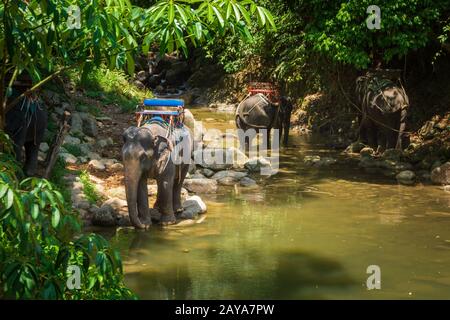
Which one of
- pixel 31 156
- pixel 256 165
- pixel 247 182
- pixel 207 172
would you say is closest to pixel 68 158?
pixel 31 156

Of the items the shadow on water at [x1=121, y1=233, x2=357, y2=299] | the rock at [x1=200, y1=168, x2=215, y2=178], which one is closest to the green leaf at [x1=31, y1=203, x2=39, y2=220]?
the shadow on water at [x1=121, y1=233, x2=357, y2=299]

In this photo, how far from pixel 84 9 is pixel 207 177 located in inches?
320

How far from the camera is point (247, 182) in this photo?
11766mm

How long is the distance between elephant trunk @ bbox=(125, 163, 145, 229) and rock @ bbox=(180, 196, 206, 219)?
1.15 metres

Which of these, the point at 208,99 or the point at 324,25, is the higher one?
the point at 324,25

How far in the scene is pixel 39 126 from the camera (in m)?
9.52

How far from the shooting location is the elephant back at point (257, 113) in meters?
15.7

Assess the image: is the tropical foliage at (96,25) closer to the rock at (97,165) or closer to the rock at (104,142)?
the rock at (97,165)

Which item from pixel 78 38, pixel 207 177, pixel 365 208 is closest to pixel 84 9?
pixel 78 38

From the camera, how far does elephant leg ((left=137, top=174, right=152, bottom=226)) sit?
27.5ft

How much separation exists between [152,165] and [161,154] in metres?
0.20

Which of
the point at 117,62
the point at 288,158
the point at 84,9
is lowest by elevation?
the point at 288,158

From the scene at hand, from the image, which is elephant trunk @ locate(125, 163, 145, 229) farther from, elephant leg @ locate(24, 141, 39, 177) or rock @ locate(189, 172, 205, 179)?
rock @ locate(189, 172, 205, 179)

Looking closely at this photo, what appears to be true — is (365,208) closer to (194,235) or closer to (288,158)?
(194,235)
